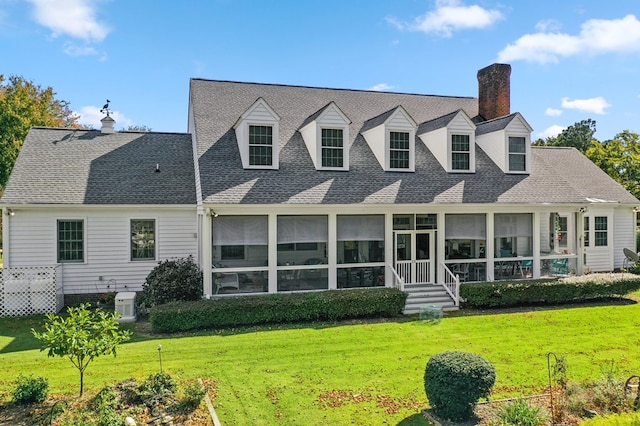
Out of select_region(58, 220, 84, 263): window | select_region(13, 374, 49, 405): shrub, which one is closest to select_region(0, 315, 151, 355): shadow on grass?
select_region(58, 220, 84, 263): window

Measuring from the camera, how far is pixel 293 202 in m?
15.4

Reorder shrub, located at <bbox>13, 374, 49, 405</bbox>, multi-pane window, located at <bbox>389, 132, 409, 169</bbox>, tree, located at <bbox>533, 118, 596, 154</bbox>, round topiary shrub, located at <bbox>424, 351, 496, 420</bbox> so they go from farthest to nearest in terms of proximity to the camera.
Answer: tree, located at <bbox>533, 118, 596, 154</bbox>, multi-pane window, located at <bbox>389, 132, 409, 169</bbox>, shrub, located at <bbox>13, 374, 49, 405</bbox>, round topiary shrub, located at <bbox>424, 351, 496, 420</bbox>

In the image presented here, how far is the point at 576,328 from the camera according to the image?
13.5 metres

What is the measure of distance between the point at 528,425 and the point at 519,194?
13.1 m

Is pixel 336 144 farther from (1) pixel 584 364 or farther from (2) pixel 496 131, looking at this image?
(1) pixel 584 364

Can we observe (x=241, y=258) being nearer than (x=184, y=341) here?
No

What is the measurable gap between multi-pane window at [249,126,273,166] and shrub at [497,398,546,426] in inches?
472

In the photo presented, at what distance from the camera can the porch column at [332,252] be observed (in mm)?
16203

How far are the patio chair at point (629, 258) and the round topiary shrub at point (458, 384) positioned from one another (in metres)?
19.7

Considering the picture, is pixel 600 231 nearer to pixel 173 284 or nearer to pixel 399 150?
pixel 399 150

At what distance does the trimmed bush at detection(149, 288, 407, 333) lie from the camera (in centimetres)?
1298

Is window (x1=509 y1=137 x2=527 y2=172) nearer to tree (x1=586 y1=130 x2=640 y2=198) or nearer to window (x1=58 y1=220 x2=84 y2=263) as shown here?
window (x1=58 y1=220 x2=84 y2=263)

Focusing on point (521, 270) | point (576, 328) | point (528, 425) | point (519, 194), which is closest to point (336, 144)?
point (519, 194)

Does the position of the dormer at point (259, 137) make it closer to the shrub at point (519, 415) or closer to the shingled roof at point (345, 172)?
the shingled roof at point (345, 172)
